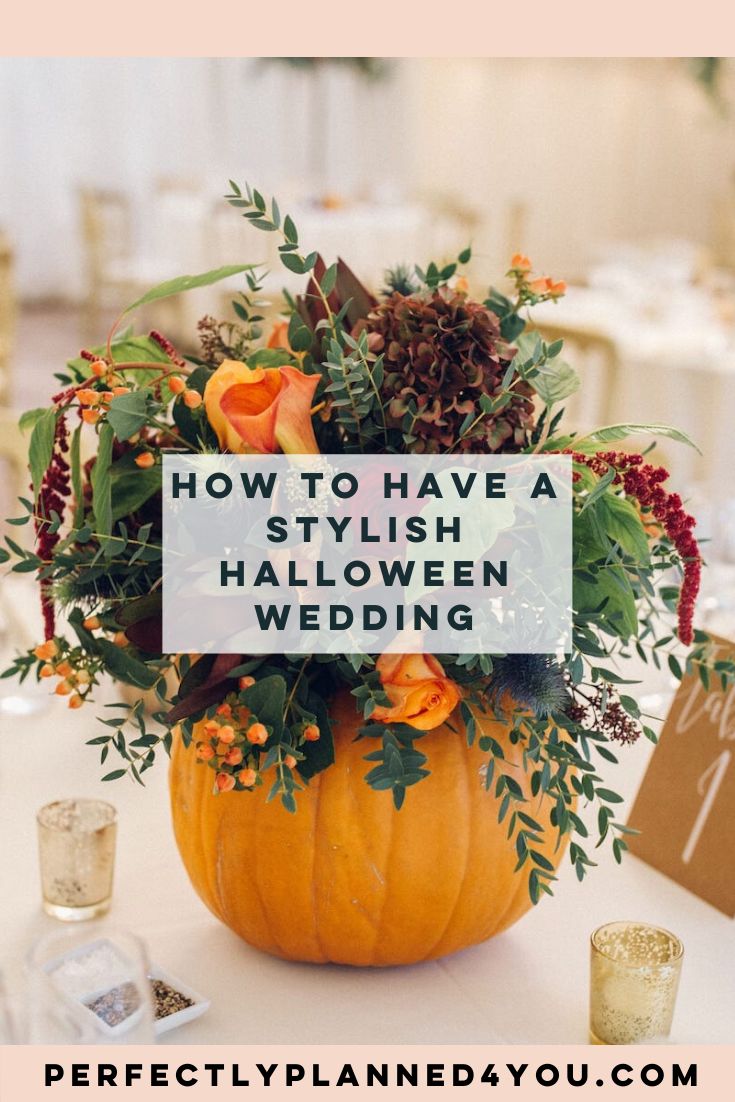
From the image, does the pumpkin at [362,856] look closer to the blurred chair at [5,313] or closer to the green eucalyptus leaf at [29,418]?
the green eucalyptus leaf at [29,418]

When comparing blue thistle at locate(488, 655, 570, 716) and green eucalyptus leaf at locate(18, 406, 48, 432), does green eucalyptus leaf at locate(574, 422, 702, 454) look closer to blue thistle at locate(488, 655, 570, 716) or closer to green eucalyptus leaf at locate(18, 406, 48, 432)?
blue thistle at locate(488, 655, 570, 716)

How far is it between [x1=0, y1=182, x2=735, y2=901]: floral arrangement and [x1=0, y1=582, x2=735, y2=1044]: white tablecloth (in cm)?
14

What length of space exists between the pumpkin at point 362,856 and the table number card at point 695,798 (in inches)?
7.6

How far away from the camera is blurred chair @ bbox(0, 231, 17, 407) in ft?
14.7

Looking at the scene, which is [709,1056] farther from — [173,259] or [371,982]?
[173,259]

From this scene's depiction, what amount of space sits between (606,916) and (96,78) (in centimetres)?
794

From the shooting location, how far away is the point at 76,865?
0.99 meters

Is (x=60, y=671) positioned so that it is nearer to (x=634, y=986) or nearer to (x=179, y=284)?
(x=179, y=284)

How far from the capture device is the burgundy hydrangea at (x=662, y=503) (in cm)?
81

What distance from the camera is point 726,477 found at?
3.52 m

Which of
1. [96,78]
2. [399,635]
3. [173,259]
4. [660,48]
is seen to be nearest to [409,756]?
[399,635]

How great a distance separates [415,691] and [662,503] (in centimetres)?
20

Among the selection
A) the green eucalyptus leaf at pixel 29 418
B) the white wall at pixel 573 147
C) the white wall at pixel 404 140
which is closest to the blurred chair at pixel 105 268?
the white wall at pixel 404 140

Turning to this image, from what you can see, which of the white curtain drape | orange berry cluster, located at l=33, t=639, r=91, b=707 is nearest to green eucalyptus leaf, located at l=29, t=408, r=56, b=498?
orange berry cluster, located at l=33, t=639, r=91, b=707
